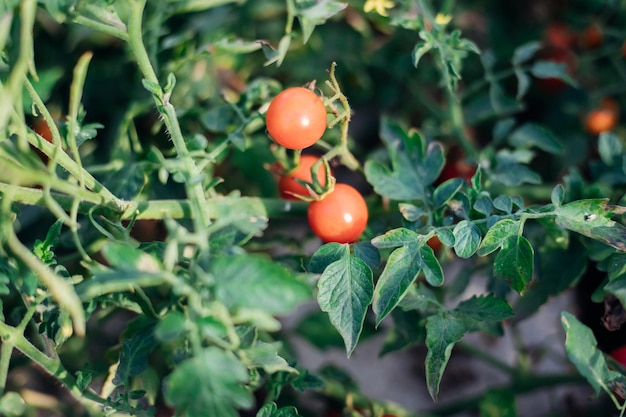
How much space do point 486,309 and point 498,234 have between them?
0.49 feet

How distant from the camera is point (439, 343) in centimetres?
86

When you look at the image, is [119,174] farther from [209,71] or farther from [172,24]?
[172,24]

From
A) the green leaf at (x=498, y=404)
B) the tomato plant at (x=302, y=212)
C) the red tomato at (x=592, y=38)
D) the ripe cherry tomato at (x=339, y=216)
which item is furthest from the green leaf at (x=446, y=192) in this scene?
the red tomato at (x=592, y=38)

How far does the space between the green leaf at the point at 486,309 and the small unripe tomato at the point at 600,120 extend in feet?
2.58

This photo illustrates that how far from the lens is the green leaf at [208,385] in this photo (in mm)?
573

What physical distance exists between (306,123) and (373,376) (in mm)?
937

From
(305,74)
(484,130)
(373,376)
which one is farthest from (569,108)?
(373,376)

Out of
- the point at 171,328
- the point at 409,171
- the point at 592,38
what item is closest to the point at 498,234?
the point at 409,171

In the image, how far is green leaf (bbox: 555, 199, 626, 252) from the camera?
2.72ft

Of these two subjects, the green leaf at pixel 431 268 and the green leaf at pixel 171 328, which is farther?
the green leaf at pixel 431 268

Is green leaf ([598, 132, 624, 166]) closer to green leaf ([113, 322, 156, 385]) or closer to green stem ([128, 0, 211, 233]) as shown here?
green stem ([128, 0, 211, 233])

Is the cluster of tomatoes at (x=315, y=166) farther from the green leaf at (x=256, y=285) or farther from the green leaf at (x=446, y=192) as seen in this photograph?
the green leaf at (x=256, y=285)

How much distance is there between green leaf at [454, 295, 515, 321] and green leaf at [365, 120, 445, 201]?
189mm

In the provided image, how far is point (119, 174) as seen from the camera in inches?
40.8
